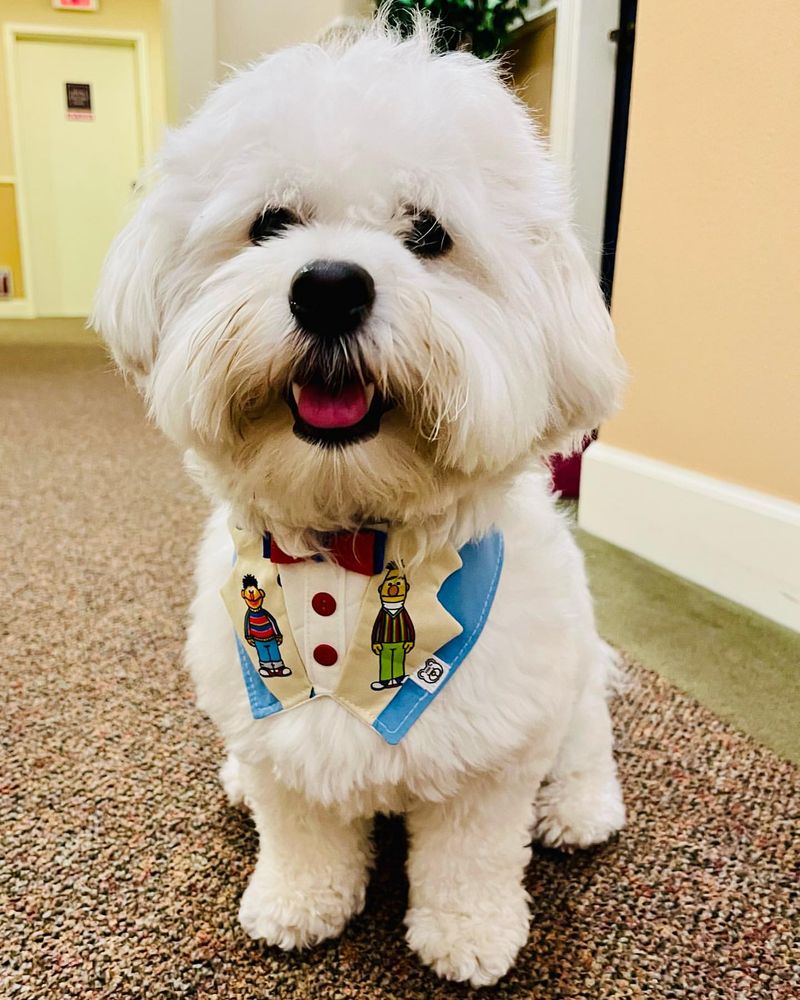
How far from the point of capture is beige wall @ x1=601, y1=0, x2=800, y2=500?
1.37 m

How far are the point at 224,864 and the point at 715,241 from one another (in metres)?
1.29

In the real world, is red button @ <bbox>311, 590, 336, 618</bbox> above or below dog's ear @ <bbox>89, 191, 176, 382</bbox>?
below

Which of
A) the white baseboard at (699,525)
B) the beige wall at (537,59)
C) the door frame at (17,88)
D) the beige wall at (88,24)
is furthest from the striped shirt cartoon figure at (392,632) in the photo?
the door frame at (17,88)

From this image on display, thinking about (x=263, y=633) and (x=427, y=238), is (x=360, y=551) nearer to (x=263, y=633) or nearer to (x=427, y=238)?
(x=263, y=633)

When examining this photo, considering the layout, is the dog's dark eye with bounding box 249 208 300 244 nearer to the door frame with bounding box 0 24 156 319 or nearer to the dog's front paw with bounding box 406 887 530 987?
the dog's front paw with bounding box 406 887 530 987

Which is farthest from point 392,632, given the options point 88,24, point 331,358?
point 88,24

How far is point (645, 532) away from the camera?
1739 mm

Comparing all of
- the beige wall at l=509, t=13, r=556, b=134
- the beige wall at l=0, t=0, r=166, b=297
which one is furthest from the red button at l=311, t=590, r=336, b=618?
the beige wall at l=0, t=0, r=166, b=297

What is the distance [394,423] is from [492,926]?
488 millimetres

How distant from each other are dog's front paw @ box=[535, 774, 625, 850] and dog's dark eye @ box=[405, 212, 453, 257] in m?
0.61

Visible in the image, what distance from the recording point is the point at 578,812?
92cm

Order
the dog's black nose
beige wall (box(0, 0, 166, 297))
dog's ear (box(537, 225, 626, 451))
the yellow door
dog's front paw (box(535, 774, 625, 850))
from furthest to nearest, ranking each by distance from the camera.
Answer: the yellow door
beige wall (box(0, 0, 166, 297))
dog's front paw (box(535, 774, 625, 850))
dog's ear (box(537, 225, 626, 451))
the dog's black nose

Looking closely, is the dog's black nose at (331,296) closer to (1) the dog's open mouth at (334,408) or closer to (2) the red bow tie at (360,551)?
(1) the dog's open mouth at (334,408)

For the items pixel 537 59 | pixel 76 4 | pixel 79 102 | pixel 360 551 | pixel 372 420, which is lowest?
pixel 360 551
